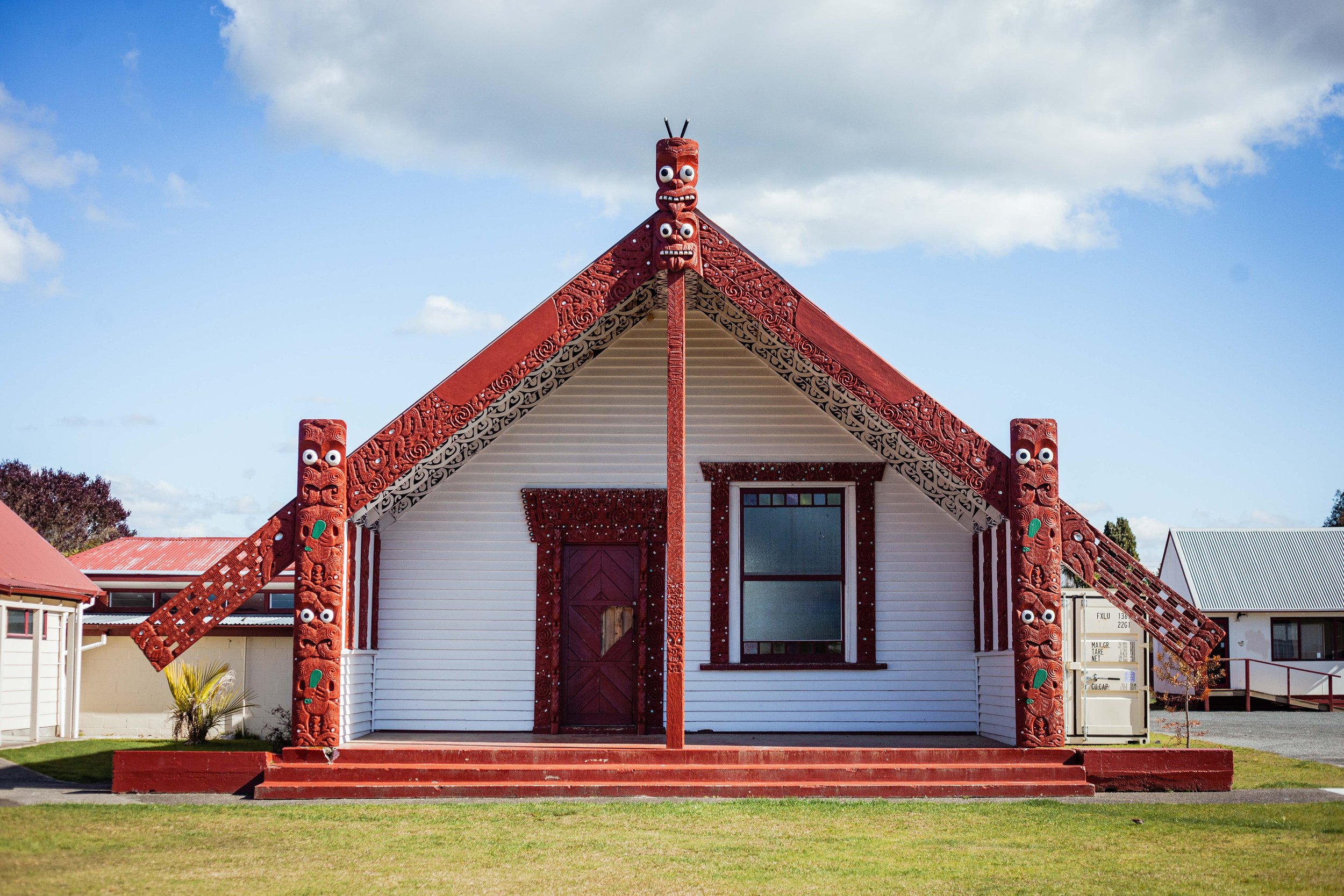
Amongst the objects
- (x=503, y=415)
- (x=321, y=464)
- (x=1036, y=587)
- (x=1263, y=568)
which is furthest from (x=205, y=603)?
(x=1263, y=568)

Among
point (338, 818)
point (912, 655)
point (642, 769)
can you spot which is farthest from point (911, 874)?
point (912, 655)

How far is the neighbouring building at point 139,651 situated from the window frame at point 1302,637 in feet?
81.4

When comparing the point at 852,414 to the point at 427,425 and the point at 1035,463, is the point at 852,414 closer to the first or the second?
the point at 1035,463

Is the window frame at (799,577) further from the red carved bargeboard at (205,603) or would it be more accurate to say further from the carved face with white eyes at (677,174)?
the red carved bargeboard at (205,603)

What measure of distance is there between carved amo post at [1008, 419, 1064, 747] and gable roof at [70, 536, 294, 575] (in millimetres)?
13938

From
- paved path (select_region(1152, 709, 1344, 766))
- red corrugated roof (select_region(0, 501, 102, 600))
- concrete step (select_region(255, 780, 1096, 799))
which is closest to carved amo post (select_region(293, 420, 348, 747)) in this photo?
concrete step (select_region(255, 780, 1096, 799))

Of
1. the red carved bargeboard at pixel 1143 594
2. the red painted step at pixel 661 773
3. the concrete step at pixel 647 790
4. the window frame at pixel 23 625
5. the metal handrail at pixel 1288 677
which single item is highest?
the red carved bargeboard at pixel 1143 594

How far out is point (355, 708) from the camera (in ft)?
39.6

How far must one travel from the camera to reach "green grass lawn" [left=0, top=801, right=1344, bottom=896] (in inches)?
275

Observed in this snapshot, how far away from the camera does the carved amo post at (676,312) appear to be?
10.4 m

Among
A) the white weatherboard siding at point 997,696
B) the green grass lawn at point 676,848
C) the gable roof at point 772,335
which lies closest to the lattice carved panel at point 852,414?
the gable roof at point 772,335

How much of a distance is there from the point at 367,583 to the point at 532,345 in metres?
3.47

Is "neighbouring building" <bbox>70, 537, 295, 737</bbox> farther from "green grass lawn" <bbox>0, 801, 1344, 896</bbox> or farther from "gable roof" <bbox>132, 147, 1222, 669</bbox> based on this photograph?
"green grass lawn" <bbox>0, 801, 1344, 896</bbox>

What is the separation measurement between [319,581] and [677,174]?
502cm
